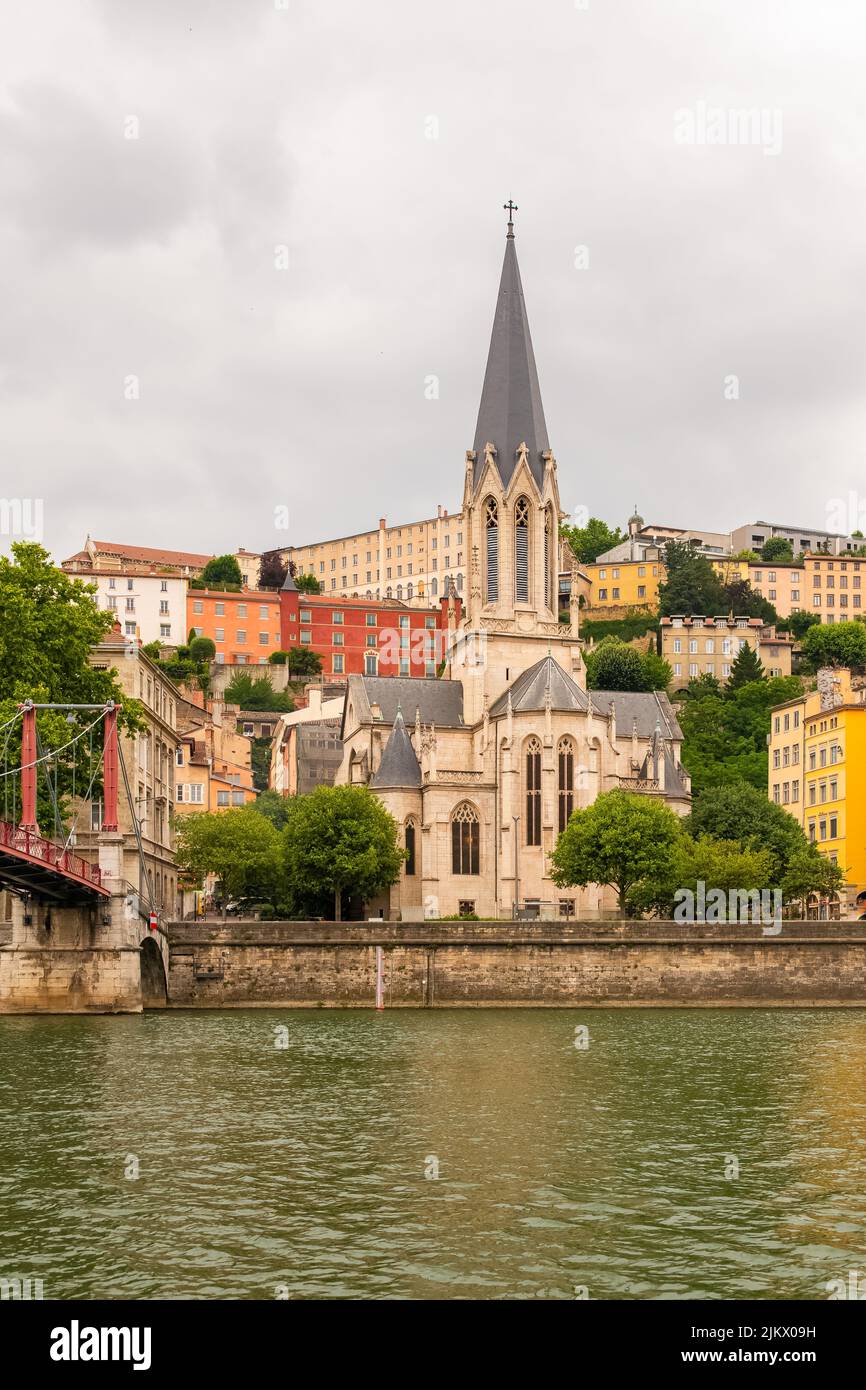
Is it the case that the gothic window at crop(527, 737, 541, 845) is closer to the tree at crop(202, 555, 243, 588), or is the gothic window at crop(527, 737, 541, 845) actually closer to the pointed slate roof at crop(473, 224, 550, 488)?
the pointed slate roof at crop(473, 224, 550, 488)

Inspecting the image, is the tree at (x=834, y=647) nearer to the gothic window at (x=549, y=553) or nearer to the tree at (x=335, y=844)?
the gothic window at (x=549, y=553)

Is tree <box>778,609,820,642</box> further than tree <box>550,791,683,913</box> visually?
Yes

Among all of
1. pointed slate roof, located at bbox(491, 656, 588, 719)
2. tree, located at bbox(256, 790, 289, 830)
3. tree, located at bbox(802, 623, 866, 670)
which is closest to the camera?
pointed slate roof, located at bbox(491, 656, 588, 719)

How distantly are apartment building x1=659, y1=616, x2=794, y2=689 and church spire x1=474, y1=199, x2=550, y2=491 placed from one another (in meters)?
59.1

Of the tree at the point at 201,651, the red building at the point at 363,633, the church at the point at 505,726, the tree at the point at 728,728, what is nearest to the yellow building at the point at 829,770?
the church at the point at 505,726

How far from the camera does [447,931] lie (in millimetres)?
54562

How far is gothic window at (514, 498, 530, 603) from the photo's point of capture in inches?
3415

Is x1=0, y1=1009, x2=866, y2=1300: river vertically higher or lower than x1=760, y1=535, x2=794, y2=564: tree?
lower

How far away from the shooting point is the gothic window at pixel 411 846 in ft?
258

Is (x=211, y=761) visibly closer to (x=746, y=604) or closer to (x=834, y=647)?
(x=834, y=647)

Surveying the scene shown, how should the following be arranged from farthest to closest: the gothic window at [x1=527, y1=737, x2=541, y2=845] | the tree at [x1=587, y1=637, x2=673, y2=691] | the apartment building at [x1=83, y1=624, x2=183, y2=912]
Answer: the tree at [x1=587, y1=637, x2=673, y2=691]
the gothic window at [x1=527, y1=737, x2=541, y2=845]
the apartment building at [x1=83, y1=624, x2=183, y2=912]

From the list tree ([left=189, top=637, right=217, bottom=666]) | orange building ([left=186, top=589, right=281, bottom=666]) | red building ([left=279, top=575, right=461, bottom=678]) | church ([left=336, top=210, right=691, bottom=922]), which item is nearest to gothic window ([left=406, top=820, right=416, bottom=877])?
church ([left=336, top=210, right=691, bottom=922])

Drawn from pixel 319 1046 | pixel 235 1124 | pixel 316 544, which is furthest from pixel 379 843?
pixel 316 544
